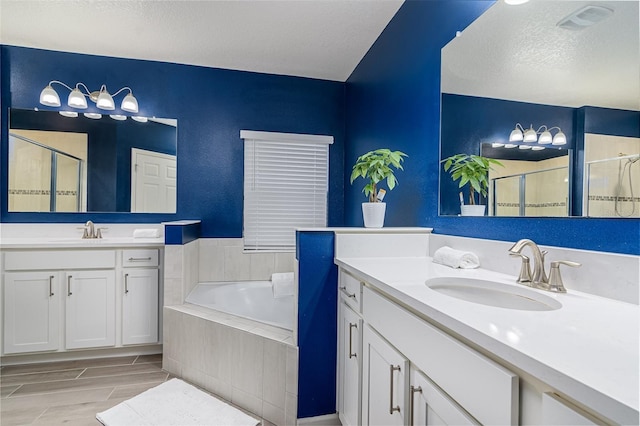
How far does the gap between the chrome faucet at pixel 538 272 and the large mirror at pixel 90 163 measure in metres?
2.91

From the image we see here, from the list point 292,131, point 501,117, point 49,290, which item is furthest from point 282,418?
point 292,131

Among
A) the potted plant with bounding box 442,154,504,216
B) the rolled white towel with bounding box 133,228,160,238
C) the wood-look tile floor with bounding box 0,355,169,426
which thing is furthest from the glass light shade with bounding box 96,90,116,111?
the potted plant with bounding box 442,154,504,216

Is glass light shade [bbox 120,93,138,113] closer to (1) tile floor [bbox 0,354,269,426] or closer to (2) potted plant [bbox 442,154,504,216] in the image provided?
(1) tile floor [bbox 0,354,269,426]

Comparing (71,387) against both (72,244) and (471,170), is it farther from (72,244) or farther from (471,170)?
(471,170)

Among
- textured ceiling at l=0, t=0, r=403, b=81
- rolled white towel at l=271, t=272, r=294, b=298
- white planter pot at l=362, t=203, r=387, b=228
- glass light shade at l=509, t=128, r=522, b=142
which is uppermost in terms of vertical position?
textured ceiling at l=0, t=0, r=403, b=81

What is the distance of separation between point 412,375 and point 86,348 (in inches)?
103

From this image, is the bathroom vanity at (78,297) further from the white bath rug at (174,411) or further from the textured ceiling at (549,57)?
the textured ceiling at (549,57)

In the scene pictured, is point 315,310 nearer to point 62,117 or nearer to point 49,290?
point 49,290

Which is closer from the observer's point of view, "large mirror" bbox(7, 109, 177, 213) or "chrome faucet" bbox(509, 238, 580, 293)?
"chrome faucet" bbox(509, 238, 580, 293)

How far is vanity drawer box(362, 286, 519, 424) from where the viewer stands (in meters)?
0.59

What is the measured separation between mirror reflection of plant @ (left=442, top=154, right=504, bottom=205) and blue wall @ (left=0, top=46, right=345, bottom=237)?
1877 mm

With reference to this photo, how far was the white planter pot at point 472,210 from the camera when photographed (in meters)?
1.48

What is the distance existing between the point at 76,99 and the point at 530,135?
3.44 m

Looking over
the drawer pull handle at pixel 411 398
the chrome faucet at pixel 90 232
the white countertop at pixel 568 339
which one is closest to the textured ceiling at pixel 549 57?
the white countertop at pixel 568 339
